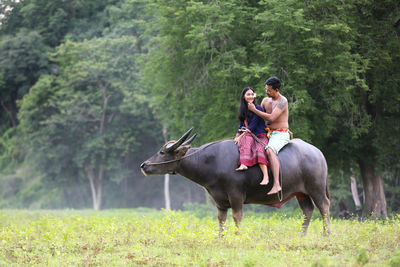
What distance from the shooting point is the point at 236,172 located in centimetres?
935

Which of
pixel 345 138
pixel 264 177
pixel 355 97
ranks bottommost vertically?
pixel 345 138

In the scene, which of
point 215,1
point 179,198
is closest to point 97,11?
point 179,198

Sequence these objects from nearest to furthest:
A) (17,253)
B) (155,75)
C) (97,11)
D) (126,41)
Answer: (17,253) < (155,75) < (126,41) < (97,11)

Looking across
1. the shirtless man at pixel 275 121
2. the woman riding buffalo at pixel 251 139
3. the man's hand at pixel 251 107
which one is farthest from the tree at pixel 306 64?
the man's hand at pixel 251 107

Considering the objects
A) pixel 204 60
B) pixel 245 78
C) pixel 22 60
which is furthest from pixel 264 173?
pixel 22 60

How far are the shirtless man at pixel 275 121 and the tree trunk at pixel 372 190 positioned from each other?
12.1 m

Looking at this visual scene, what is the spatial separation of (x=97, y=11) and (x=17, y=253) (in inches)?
1519

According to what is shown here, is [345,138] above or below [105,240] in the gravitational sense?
below

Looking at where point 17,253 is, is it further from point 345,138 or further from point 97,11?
point 97,11

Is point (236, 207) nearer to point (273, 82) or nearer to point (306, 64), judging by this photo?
point (273, 82)

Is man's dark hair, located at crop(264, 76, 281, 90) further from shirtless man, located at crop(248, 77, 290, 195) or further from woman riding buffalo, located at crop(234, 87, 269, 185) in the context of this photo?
woman riding buffalo, located at crop(234, 87, 269, 185)

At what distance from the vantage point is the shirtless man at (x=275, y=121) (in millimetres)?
9250

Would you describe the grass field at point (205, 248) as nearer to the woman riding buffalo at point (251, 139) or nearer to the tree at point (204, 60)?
the woman riding buffalo at point (251, 139)

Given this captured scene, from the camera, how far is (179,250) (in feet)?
26.5
